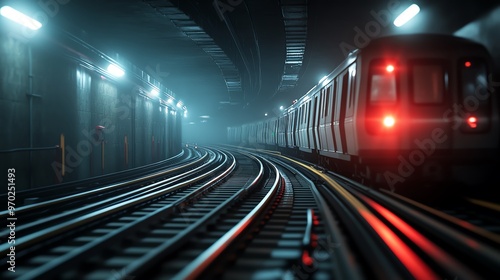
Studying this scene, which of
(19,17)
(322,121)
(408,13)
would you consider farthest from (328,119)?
(19,17)

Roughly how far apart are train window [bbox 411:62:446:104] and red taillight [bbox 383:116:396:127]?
549 millimetres

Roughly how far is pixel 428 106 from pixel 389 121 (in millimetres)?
793

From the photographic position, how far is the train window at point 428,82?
298 inches

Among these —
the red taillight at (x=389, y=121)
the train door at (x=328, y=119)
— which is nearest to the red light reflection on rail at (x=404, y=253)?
the red taillight at (x=389, y=121)

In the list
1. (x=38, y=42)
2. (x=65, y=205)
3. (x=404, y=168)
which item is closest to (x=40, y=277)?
(x=65, y=205)

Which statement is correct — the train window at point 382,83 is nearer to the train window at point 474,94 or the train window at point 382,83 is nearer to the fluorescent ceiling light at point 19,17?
the train window at point 474,94

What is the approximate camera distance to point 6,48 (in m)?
8.91

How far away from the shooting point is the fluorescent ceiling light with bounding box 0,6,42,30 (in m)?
8.25

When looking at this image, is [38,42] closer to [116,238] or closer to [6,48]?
[6,48]

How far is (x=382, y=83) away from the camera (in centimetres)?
771

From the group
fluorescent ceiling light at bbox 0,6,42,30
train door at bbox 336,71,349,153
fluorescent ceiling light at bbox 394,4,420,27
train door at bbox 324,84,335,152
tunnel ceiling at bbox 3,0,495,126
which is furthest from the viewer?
tunnel ceiling at bbox 3,0,495,126

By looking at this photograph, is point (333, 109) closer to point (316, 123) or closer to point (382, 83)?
point (382, 83)

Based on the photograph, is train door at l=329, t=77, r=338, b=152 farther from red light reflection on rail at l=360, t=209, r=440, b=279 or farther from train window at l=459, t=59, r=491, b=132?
red light reflection on rail at l=360, t=209, r=440, b=279

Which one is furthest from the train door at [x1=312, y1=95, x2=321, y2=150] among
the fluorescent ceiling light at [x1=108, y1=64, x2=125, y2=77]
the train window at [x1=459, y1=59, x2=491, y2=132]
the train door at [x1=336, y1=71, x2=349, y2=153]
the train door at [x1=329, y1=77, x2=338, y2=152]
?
the fluorescent ceiling light at [x1=108, y1=64, x2=125, y2=77]
